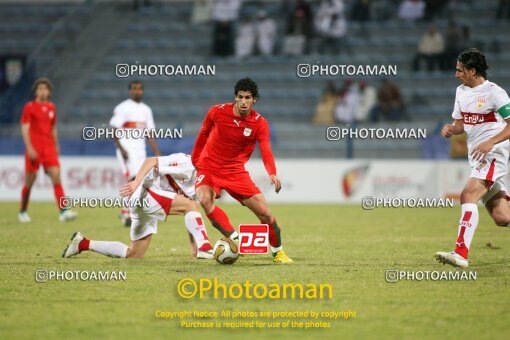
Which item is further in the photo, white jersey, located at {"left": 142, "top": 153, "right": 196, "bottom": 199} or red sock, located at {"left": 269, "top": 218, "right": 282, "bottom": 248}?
red sock, located at {"left": 269, "top": 218, "right": 282, "bottom": 248}

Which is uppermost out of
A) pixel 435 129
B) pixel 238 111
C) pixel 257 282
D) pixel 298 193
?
pixel 238 111

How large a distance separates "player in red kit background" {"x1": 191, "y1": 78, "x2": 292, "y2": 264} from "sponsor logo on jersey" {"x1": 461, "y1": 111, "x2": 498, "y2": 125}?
227 centimetres

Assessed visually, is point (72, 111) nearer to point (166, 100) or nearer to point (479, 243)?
point (166, 100)

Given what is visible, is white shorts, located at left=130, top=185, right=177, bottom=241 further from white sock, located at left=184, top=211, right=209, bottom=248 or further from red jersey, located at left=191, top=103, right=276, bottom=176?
red jersey, located at left=191, top=103, right=276, bottom=176

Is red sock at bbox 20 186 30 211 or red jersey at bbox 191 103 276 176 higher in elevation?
red jersey at bbox 191 103 276 176

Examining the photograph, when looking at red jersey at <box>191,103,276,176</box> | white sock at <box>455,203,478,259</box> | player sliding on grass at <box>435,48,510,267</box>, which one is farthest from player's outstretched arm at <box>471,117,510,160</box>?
red jersey at <box>191,103,276,176</box>

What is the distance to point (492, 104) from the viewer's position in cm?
990

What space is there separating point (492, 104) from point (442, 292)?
2.59 m

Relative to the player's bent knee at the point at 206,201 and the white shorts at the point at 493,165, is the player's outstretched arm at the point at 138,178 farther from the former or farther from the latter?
the white shorts at the point at 493,165

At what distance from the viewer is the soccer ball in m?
9.81

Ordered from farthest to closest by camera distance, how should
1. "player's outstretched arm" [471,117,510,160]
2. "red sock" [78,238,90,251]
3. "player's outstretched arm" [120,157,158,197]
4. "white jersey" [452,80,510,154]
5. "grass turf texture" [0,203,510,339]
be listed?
"red sock" [78,238,90,251]
"white jersey" [452,80,510,154]
"player's outstretched arm" [471,117,510,160]
"player's outstretched arm" [120,157,158,197]
"grass turf texture" [0,203,510,339]

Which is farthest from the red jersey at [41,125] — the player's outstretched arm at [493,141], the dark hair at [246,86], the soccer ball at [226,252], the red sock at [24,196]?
the player's outstretched arm at [493,141]

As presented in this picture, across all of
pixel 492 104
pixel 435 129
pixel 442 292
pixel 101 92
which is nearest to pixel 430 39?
pixel 435 129

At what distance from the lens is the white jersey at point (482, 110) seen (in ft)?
32.3
